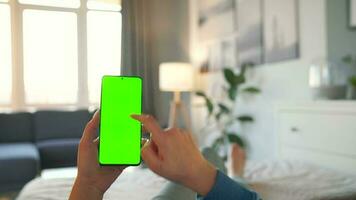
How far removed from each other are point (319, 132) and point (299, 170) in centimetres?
49

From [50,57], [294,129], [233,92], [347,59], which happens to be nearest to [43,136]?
[50,57]

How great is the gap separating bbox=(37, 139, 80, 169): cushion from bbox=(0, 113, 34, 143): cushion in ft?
1.79

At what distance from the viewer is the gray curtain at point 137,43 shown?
4.61 meters

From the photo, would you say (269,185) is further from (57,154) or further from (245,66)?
(57,154)

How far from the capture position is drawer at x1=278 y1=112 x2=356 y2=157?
1.79m

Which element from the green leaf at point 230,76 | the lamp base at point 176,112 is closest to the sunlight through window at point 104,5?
the lamp base at point 176,112

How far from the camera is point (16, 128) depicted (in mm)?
3951

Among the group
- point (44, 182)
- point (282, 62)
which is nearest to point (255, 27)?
point (282, 62)

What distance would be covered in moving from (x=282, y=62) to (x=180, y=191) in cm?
225

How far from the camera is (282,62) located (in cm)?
283

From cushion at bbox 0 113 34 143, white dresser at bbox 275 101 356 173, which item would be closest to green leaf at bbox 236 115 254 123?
white dresser at bbox 275 101 356 173

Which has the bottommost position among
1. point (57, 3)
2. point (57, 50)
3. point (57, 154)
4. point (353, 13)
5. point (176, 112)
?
point (57, 154)

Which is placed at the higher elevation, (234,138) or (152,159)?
(152,159)

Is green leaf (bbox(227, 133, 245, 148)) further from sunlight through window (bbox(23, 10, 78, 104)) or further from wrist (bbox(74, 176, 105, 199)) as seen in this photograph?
wrist (bbox(74, 176, 105, 199))
